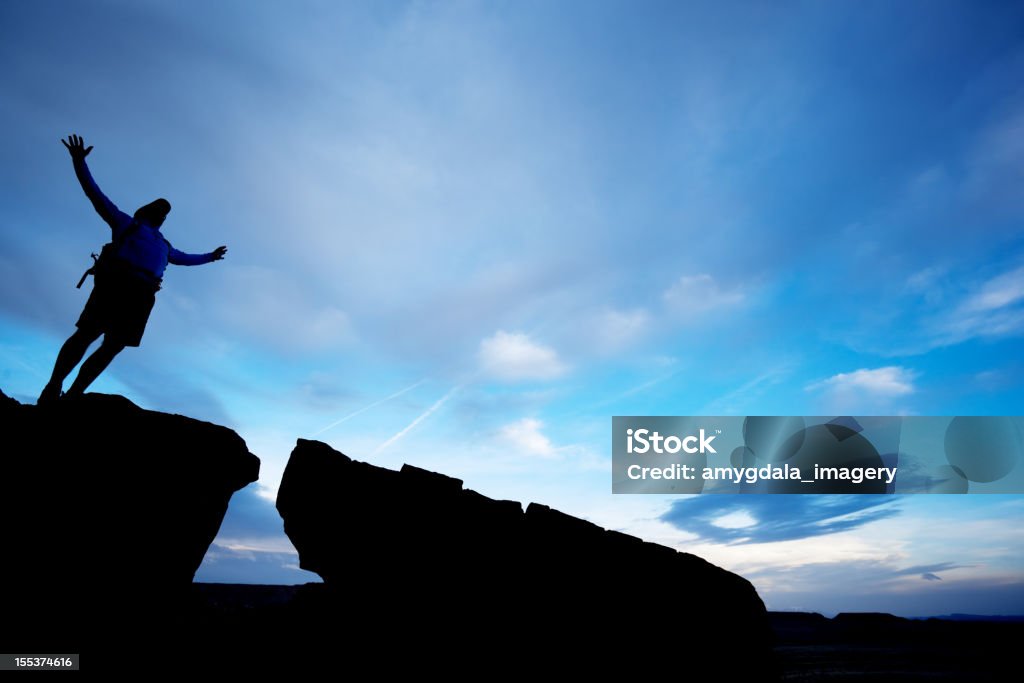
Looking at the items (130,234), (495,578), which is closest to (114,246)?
(130,234)

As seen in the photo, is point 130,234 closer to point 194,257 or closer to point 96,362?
point 194,257

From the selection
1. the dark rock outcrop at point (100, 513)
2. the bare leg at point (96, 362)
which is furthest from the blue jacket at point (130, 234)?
the dark rock outcrop at point (100, 513)

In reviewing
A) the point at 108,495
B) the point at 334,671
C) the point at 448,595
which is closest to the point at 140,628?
the point at 108,495

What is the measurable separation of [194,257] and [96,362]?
87.1 inches

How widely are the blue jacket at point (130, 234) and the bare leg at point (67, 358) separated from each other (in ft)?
3.91

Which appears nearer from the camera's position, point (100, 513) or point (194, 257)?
point (100, 513)

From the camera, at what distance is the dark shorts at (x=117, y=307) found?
262 inches

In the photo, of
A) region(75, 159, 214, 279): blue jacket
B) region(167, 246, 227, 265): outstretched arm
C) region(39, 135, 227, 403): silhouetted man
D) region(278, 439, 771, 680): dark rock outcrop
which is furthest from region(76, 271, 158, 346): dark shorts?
region(278, 439, 771, 680): dark rock outcrop

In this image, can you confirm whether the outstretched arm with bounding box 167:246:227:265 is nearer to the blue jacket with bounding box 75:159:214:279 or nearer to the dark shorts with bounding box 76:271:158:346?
the blue jacket with bounding box 75:159:214:279

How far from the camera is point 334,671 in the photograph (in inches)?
209

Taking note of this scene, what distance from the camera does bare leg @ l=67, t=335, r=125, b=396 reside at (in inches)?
268

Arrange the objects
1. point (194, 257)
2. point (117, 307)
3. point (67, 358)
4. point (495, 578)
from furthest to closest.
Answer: point (194, 257), point (117, 307), point (67, 358), point (495, 578)

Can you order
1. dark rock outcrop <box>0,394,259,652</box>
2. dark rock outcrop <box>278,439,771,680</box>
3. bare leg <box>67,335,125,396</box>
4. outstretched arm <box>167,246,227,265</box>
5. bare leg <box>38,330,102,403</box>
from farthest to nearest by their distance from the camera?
outstretched arm <box>167,246,227,265</box>
bare leg <box>67,335,125,396</box>
bare leg <box>38,330,102,403</box>
dark rock outcrop <box>278,439,771,680</box>
dark rock outcrop <box>0,394,259,652</box>

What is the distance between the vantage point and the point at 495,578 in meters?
5.75
